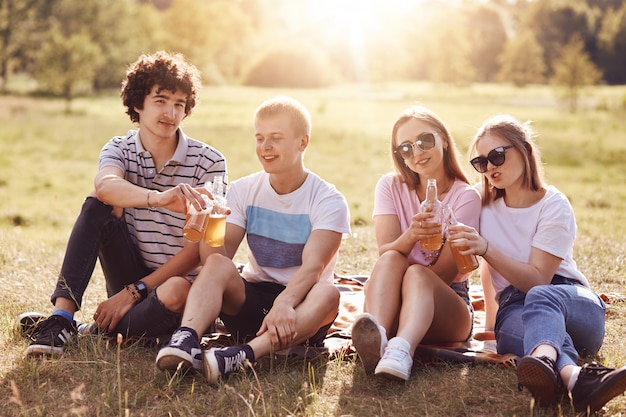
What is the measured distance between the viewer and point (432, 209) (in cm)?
391

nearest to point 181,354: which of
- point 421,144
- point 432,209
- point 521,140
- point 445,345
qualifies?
point 432,209

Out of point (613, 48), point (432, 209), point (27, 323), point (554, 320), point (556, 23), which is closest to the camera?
point (554, 320)

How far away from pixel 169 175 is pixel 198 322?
1197mm

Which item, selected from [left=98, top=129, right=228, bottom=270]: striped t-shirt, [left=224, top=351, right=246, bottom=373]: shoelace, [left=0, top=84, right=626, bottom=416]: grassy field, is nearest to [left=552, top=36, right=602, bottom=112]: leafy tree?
[left=0, top=84, right=626, bottom=416]: grassy field

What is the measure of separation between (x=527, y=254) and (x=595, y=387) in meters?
1.09

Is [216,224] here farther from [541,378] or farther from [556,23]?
[556,23]

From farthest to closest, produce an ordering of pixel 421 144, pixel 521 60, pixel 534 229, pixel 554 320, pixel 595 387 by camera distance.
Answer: pixel 521 60
pixel 421 144
pixel 534 229
pixel 554 320
pixel 595 387

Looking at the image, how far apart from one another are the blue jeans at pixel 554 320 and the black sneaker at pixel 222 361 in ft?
4.81

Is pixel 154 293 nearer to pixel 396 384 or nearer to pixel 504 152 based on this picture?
pixel 396 384

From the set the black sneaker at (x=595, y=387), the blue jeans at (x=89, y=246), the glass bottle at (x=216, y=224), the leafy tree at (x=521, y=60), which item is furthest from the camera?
the leafy tree at (x=521, y=60)

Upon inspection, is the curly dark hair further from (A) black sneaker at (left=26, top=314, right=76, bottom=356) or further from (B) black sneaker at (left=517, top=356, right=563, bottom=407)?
(B) black sneaker at (left=517, top=356, right=563, bottom=407)

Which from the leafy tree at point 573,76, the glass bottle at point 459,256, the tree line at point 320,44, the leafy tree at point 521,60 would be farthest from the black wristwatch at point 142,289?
the leafy tree at point 521,60

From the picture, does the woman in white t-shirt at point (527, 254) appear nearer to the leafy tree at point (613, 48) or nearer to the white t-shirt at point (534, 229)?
the white t-shirt at point (534, 229)

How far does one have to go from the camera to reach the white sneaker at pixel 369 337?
12.1 feet
